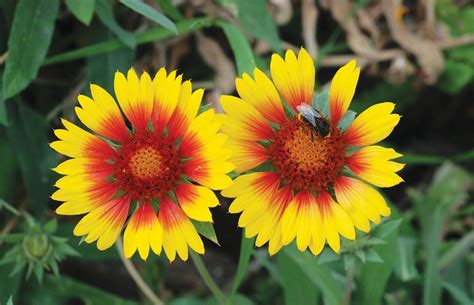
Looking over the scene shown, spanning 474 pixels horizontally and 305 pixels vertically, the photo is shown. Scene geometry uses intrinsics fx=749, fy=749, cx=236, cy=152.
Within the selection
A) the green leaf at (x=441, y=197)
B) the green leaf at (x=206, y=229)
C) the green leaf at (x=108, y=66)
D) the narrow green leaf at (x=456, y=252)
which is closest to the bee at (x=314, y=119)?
the green leaf at (x=206, y=229)

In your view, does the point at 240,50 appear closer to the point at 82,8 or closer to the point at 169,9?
the point at 169,9

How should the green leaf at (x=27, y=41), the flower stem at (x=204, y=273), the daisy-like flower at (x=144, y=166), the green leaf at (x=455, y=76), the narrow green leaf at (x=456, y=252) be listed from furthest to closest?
the green leaf at (x=455, y=76) < the narrow green leaf at (x=456, y=252) < the green leaf at (x=27, y=41) < the flower stem at (x=204, y=273) < the daisy-like flower at (x=144, y=166)

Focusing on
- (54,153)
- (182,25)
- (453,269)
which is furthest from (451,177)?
(54,153)

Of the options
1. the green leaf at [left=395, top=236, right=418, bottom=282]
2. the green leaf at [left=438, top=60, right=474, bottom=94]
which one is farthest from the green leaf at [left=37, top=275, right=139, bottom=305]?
the green leaf at [left=438, top=60, right=474, bottom=94]

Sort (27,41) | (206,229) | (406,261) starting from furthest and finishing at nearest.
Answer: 1. (406,261)
2. (27,41)
3. (206,229)

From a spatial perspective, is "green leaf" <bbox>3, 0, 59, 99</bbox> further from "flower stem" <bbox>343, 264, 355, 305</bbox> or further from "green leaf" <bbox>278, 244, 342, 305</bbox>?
"flower stem" <bbox>343, 264, 355, 305</bbox>

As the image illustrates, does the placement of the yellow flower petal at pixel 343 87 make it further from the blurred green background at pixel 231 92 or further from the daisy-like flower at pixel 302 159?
the blurred green background at pixel 231 92

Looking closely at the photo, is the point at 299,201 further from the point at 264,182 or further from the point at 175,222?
the point at 175,222

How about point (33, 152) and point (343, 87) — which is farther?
point (33, 152)

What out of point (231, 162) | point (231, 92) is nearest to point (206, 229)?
point (231, 162)
